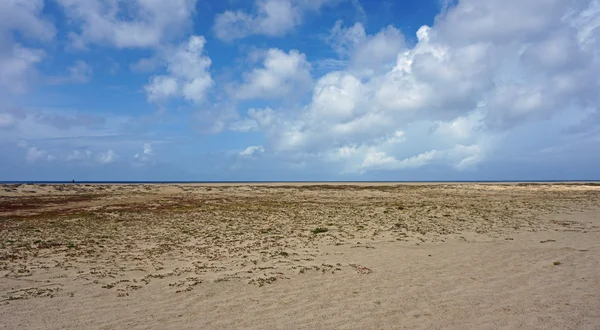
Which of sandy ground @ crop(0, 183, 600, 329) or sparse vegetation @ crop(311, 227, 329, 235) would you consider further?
sparse vegetation @ crop(311, 227, 329, 235)

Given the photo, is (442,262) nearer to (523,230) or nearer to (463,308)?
(463,308)

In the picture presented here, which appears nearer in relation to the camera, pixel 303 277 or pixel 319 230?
pixel 303 277

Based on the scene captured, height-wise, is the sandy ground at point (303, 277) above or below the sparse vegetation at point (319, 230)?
below

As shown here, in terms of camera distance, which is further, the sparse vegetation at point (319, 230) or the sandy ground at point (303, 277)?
the sparse vegetation at point (319, 230)

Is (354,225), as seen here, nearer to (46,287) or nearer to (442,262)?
(442,262)

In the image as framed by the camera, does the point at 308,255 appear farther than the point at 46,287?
Yes

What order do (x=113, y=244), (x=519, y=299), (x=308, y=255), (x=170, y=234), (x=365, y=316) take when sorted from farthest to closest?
(x=170, y=234), (x=113, y=244), (x=308, y=255), (x=519, y=299), (x=365, y=316)

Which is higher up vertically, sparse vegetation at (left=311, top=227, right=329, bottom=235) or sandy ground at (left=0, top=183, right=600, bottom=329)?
sparse vegetation at (left=311, top=227, right=329, bottom=235)

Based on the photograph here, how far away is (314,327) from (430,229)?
1457 cm

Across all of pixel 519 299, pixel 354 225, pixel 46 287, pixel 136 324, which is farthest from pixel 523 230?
pixel 46 287

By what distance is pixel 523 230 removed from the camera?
2034cm

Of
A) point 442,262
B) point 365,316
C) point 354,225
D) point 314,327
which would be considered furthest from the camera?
point 354,225

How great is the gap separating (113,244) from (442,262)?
13947mm

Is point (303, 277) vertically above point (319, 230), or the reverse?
point (319, 230)
